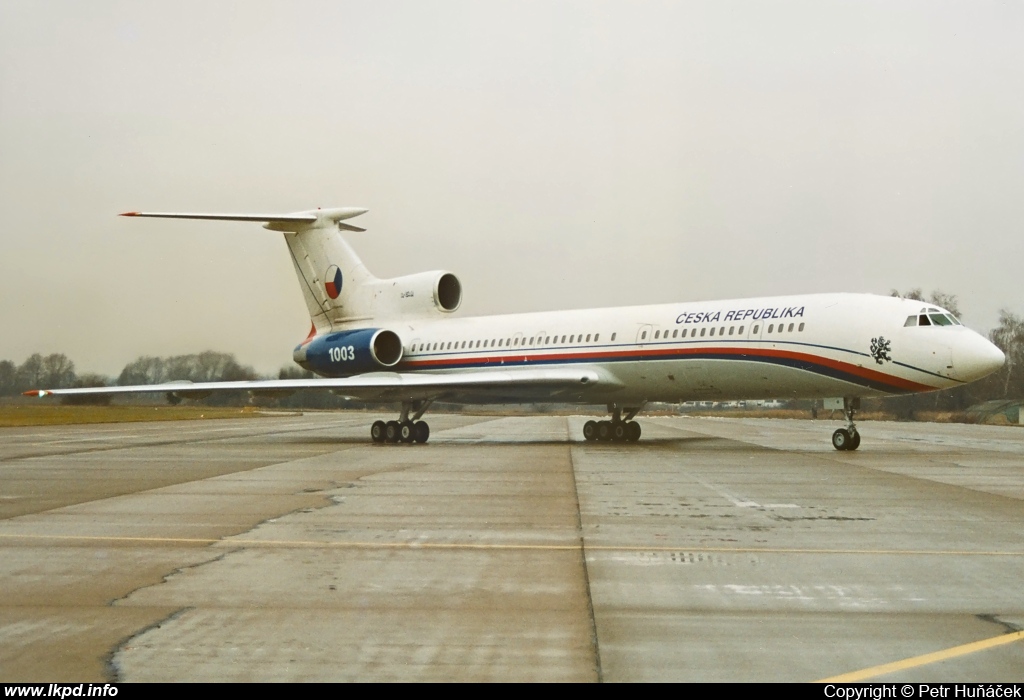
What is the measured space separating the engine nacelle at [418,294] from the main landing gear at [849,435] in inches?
531

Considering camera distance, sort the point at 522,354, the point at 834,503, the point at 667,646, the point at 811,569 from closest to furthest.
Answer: the point at 667,646 → the point at 811,569 → the point at 834,503 → the point at 522,354

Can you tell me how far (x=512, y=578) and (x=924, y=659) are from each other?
3032 millimetres

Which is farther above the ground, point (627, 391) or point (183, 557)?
point (627, 391)

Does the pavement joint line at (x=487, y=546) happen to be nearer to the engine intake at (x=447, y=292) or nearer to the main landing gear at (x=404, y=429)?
the main landing gear at (x=404, y=429)

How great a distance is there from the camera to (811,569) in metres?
7.32

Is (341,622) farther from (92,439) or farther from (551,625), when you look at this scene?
(92,439)

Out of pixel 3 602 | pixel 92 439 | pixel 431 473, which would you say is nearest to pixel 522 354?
pixel 431 473

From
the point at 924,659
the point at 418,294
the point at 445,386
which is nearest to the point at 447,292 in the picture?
the point at 418,294

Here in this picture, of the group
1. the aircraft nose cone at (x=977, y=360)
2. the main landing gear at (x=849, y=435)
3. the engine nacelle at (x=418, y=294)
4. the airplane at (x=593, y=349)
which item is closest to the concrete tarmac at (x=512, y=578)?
the aircraft nose cone at (x=977, y=360)

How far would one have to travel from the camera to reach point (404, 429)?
1041 inches

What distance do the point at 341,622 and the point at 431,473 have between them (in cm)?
1027

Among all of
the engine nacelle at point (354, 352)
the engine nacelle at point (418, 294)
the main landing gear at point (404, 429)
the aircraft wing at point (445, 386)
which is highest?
the engine nacelle at point (418, 294)

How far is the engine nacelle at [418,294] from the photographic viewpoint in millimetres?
30188

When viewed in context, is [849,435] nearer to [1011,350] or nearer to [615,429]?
[615,429]
